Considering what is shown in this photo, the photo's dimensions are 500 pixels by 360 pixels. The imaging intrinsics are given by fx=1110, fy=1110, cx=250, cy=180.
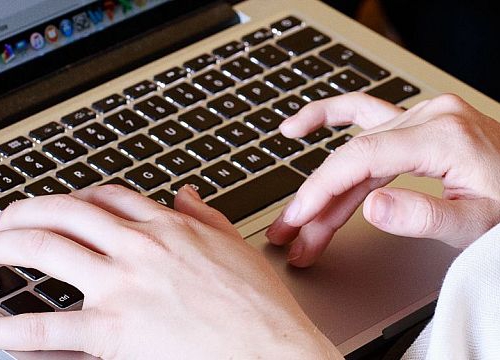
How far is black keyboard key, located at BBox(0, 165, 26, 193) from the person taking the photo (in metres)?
0.81

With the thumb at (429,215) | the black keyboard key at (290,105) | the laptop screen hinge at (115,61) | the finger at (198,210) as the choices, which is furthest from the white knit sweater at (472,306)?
the laptop screen hinge at (115,61)

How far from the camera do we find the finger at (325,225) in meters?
0.77

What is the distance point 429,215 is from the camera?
0.74m

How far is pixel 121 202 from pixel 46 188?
0.32 ft

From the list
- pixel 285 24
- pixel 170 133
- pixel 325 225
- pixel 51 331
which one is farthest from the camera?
pixel 285 24

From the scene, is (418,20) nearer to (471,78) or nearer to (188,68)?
(471,78)

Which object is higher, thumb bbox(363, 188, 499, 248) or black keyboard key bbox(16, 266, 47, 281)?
thumb bbox(363, 188, 499, 248)

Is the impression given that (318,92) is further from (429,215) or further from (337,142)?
(429,215)

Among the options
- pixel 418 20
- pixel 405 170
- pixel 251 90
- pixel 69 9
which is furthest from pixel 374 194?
pixel 418 20

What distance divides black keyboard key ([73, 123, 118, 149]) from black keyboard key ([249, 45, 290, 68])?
16 cm

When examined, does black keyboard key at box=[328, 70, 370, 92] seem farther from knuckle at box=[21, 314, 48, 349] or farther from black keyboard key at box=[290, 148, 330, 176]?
knuckle at box=[21, 314, 48, 349]

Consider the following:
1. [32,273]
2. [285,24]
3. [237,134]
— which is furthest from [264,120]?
[32,273]

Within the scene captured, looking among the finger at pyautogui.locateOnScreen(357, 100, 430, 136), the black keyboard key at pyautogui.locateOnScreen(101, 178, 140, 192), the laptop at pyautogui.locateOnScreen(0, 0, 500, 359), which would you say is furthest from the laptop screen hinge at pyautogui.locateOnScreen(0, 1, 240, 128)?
the finger at pyautogui.locateOnScreen(357, 100, 430, 136)

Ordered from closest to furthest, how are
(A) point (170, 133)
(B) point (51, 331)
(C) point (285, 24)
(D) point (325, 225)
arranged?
(B) point (51, 331)
(D) point (325, 225)
(A) point (170, 133)
(C) point (285, 24)
